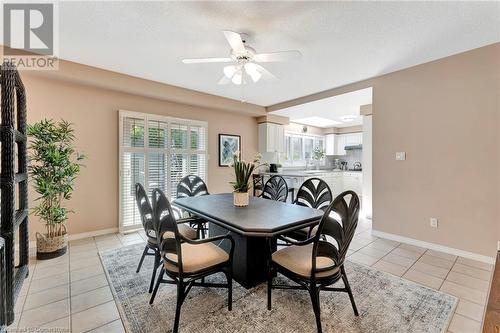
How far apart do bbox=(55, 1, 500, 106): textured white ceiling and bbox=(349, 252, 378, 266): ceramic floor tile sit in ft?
8.17

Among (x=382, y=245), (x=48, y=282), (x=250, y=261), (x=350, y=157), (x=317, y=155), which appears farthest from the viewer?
(x=350, y=157)

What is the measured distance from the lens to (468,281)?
227 centimetres

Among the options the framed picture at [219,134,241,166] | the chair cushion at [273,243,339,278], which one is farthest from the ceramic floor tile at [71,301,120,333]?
the framed picture at [219,134,241,166]

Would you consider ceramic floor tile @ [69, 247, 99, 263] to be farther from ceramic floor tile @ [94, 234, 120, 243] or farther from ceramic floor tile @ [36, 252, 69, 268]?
ceramic floor tile @ [94, 234, 120, 243]

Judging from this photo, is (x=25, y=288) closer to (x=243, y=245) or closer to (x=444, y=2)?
(x=243, y=245)

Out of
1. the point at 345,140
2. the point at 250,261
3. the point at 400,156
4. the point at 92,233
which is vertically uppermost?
the point at 345,140

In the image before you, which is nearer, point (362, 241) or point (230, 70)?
point (230, 70)

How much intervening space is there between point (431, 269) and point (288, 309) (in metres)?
1.81

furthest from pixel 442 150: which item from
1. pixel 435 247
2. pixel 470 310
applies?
pixel 470 310

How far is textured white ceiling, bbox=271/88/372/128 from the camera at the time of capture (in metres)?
4.16

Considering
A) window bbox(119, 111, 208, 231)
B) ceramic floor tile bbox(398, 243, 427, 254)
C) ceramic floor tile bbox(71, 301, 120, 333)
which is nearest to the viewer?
ceramic floor tile bbox(71, 301, 120, 333)

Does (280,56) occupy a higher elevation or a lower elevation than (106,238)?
higher

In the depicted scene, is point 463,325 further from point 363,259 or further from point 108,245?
point 108,245

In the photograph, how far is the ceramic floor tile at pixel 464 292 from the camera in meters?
1.97
